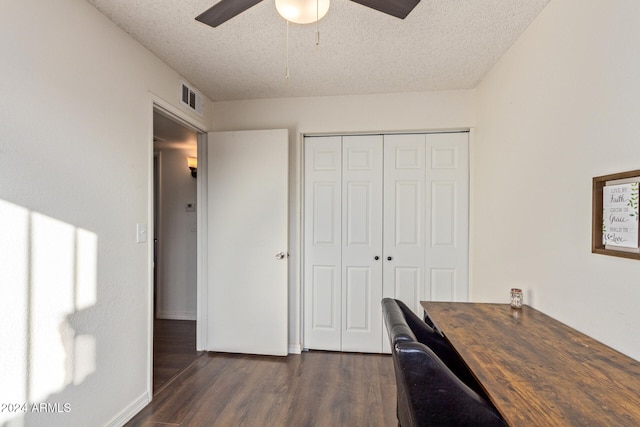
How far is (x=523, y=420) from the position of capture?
0.73 meters

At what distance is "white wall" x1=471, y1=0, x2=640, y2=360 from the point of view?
3.59 ft

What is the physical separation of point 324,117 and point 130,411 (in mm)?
2617

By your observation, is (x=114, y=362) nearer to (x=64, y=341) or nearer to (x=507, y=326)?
(x=64, y=341)

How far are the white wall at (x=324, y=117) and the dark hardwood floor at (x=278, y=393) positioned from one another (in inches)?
17.0

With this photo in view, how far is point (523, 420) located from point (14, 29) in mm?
2214

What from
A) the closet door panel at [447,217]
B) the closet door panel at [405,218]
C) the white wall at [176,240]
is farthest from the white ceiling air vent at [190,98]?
the closet door panel at [447,217]

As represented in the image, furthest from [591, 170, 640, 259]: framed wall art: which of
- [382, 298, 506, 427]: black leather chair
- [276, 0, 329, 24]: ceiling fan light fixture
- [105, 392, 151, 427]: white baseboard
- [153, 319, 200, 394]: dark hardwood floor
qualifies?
[153, 319, 200, 394]: dark hardwood floor

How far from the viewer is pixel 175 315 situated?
3.82m

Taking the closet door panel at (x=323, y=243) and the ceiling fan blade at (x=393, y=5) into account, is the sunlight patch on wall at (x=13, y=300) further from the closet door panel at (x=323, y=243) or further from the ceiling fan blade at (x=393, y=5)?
the closet door panel at (x=323, y=243)

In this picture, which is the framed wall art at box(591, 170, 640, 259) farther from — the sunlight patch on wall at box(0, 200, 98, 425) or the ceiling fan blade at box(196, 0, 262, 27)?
the sunlight patch on wall at box(0, 200, 98, 425)

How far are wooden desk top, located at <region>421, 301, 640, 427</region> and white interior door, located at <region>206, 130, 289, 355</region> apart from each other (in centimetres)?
162

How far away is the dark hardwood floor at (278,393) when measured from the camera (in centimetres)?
186

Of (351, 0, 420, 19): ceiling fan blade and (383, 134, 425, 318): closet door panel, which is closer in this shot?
(351, 0, 420, 19): ceiling fan blade

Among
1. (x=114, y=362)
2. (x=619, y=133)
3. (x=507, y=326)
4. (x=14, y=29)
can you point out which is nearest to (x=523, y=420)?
(x=507, y=326)
